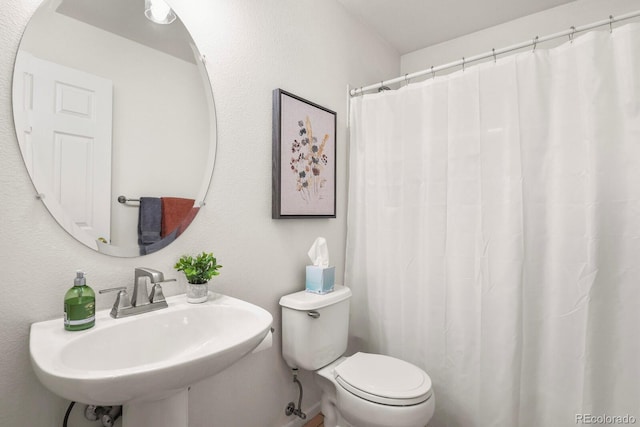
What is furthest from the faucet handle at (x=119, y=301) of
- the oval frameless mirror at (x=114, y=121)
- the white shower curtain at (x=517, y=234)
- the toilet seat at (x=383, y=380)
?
the white shower curtain at (x=517, y=234)

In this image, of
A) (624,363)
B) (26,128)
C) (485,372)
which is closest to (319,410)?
(485,372)

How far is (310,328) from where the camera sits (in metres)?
1.48

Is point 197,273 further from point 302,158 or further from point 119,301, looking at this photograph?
point 302,158

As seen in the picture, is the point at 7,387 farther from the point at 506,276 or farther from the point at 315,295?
the point at 506,276

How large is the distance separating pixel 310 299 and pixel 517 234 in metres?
1.01

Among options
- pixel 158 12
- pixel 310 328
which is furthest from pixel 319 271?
pixel 158 12

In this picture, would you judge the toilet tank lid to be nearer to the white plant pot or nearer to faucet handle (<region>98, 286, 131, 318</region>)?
the white plant pot

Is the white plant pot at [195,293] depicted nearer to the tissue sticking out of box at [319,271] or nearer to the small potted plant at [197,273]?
the small potted plant at [197,273]

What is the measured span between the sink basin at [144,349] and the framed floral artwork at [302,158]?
1.99ft

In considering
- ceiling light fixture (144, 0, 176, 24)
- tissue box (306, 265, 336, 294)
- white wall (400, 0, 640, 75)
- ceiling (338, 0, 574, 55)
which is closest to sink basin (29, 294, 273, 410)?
tissue box (306, 265, 336, 294)

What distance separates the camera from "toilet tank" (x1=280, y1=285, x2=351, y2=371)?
148cm

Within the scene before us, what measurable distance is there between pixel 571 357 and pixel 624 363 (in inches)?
6.7

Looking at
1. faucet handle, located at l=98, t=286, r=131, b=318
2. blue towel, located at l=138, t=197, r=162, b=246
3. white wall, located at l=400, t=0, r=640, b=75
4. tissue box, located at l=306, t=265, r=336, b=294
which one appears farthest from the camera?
white wall, located at l=400, t=0, r=640, b=75

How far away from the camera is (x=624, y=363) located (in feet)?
4.18
